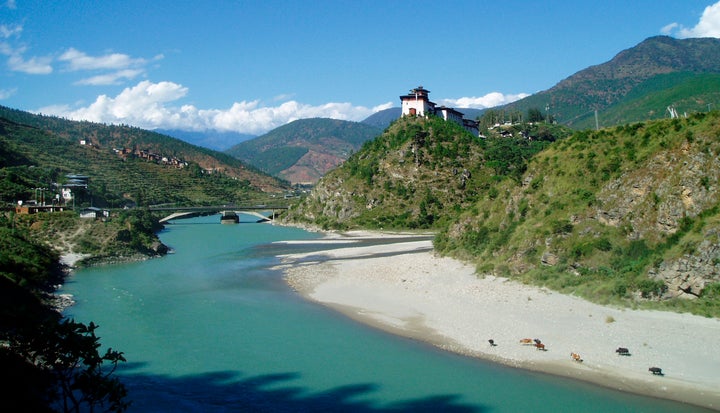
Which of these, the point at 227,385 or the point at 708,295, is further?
the point at 708,295

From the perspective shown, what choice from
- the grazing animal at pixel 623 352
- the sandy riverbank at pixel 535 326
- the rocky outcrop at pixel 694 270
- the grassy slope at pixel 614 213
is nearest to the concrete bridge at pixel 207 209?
the sandy riverbank at pixel 535 326

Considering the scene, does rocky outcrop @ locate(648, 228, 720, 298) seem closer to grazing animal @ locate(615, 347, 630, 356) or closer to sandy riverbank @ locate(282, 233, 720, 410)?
sandy riverbank @ locate(282, 233, 720, 410)

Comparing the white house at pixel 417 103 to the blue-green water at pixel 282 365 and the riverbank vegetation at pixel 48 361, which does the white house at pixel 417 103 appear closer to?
the blue-green water at pixel 282 365

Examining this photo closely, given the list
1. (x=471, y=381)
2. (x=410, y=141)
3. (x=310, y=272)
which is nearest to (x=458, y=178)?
(x=410, y=141)

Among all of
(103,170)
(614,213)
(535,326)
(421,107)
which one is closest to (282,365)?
(535,326)

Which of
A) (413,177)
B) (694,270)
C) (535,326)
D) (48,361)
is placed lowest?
(535,326)

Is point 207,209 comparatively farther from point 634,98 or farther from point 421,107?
point 634,98

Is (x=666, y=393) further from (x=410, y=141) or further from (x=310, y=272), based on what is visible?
(x=410, y=141)
